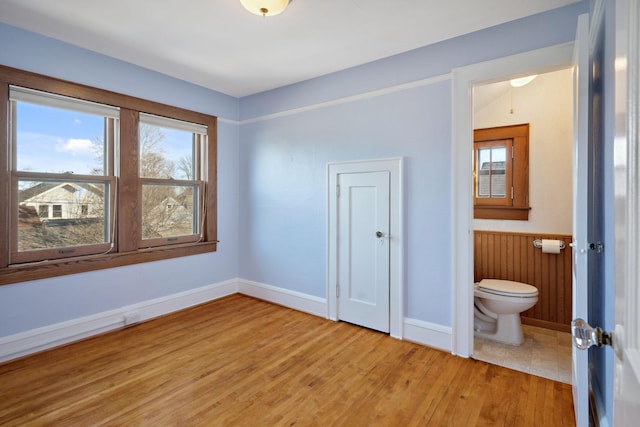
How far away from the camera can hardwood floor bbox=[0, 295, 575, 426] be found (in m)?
1.96

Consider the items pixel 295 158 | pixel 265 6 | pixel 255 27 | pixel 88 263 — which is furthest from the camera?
pixel 295 158

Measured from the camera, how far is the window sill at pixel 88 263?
2.64m

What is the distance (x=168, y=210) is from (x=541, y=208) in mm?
4134

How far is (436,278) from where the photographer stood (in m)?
2.87

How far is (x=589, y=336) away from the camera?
82 cm

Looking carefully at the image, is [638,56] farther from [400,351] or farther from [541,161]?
[541,161]

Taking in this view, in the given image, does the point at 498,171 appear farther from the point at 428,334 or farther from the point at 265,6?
the point at 265,6

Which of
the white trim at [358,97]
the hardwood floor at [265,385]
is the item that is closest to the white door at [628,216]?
the hardwood floor at [265,385]

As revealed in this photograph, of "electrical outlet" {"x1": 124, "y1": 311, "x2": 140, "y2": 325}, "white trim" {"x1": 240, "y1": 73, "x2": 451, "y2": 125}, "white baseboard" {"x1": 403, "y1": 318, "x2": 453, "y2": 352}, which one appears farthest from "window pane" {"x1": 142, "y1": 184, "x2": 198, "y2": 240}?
"white baseboard" {"x1": 403, "y1": 318, "x2": 453, "y2": 352}

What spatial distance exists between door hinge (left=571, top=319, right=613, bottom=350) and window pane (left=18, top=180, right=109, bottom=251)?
3.70 m

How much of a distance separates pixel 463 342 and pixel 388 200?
140 cm

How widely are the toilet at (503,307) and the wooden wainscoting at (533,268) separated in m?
0.36

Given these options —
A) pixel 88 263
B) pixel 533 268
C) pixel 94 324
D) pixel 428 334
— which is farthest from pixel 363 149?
pixel 94 324

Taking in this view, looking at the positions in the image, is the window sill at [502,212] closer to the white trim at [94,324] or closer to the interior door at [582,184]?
the interior door at [582,184]
